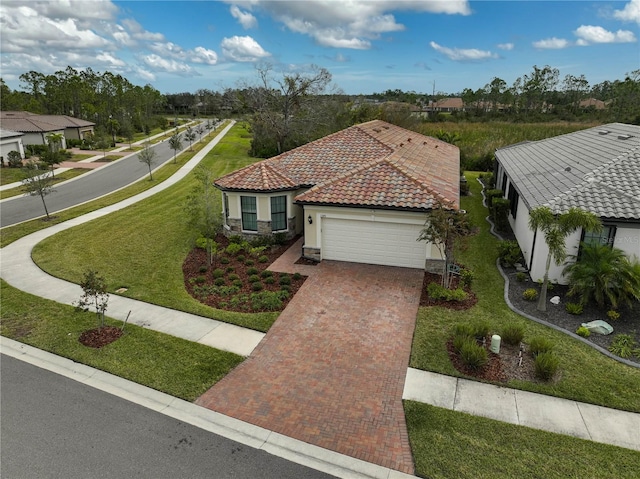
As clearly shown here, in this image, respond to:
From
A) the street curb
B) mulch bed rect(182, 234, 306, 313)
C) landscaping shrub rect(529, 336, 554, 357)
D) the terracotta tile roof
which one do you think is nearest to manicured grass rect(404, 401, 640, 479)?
the street curb

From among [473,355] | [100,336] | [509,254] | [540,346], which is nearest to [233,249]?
[100,336]

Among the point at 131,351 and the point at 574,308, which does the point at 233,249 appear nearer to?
the point at 131,351

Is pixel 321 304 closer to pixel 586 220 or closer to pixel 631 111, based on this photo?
pixel 586 220

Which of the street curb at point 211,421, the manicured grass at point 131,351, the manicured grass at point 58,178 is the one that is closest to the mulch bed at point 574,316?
the street curb at point 211,421

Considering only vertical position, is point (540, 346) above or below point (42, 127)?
below

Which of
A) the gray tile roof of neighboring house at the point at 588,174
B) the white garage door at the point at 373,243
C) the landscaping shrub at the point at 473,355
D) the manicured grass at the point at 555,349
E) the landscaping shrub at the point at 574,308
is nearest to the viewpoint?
the manicured grass at the point at 555,349

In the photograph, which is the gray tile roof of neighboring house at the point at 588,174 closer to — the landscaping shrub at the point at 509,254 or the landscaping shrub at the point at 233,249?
the landscaping shrub at the point at 509,254

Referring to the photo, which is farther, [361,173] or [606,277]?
[361,173]
